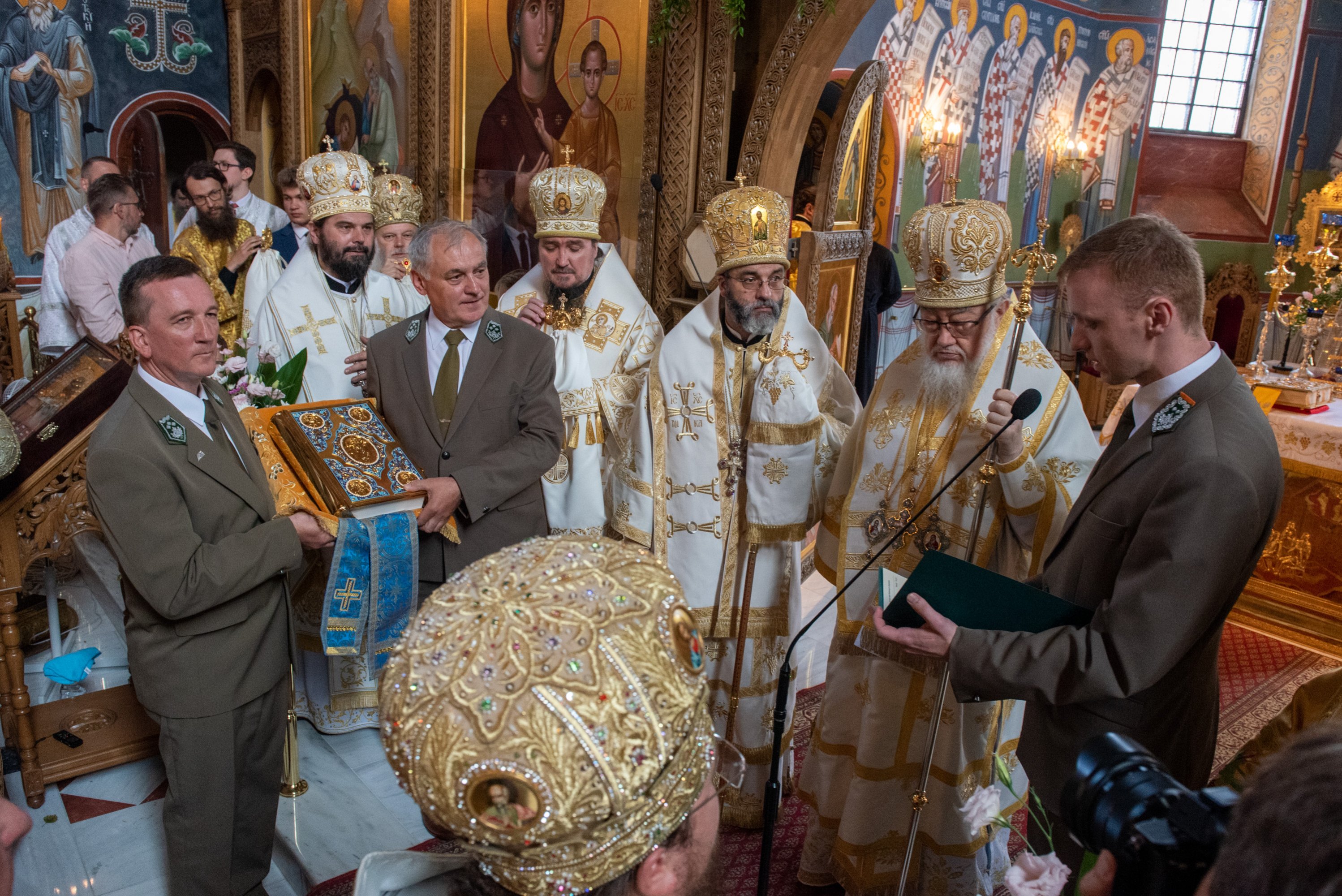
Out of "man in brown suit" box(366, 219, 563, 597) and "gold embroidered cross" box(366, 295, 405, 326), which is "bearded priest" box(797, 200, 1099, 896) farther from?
"gold embroidered cross" box(366, 295, 405, 326)

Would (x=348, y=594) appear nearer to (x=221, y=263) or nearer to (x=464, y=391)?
(x=464, y=391)

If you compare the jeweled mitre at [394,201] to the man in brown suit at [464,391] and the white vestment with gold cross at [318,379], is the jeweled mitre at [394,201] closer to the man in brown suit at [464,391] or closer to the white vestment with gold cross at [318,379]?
the white vestment with gold cross at [318,379]

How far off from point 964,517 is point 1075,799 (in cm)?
170

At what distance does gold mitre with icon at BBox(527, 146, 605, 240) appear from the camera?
3799 millimetres

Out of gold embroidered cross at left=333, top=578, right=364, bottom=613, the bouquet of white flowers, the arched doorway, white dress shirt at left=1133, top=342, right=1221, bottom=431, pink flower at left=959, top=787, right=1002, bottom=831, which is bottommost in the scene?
gold embroidered cross at left=333, top=578, right=364, bottom=613

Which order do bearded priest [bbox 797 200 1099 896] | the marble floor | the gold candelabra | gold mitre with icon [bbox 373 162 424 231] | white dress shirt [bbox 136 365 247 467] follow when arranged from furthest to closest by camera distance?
the gold candelabra
gold mitre with icon [bbox 373 162 424 231]
the marble floor
bearded priest [bbox 797 200 1099 896]
white dress shirt [bbox 136 365 247 467]

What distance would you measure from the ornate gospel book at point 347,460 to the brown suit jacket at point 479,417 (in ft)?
0.71

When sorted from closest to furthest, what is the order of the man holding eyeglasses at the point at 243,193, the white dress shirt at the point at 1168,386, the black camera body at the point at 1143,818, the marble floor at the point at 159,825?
the black camera body at the point at 1143,818, the white dress shirt at the point at 1168,386, the marble floor at the point at 159,825, the man holding eyeglasses at the point at 243,193

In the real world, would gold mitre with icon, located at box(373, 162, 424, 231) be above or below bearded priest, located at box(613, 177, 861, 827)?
above

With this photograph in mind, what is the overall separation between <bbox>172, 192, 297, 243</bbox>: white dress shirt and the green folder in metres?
6.75

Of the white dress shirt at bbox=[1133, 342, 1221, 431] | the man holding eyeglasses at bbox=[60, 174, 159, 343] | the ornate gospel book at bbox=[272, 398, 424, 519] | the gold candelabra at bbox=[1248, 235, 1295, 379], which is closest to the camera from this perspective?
the white dress shirt at bbox=[1133, 342, 1221, 431]

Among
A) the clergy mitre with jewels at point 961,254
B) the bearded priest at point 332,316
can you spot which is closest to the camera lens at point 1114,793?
the clergy mitre with jewels at point 961,254

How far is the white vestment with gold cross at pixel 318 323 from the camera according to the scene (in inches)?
150

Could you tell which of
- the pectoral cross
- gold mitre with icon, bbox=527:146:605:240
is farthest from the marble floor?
gold mitre with icon, bbox=527:146:605:240
